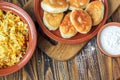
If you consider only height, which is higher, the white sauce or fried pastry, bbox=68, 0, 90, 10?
fried pastry, bbox=68, 0, 90, 10

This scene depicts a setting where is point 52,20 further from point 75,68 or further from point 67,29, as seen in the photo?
point 75,68

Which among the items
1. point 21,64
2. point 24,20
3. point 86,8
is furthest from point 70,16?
point 21,64

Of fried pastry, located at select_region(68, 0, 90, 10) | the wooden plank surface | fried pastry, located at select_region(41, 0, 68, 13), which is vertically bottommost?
the wooden plank surface

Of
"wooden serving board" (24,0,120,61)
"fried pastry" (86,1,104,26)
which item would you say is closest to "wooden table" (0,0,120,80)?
"wooden serving board" (24,0,120,61)

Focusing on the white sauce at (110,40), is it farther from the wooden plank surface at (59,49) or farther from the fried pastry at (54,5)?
the fried pastry at (54,5)

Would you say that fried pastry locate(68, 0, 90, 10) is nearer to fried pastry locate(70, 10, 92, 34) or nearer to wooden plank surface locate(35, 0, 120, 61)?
fried pastry locate(70, 10, 92, 34)

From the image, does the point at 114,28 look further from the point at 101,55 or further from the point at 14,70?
the point at 14,70

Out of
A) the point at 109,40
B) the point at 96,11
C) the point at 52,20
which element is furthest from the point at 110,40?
the point at 52,20
